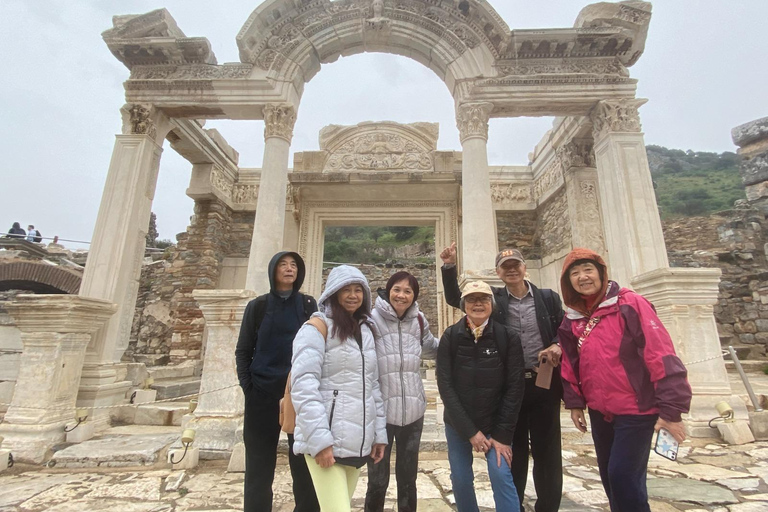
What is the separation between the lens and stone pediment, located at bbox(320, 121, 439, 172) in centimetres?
884

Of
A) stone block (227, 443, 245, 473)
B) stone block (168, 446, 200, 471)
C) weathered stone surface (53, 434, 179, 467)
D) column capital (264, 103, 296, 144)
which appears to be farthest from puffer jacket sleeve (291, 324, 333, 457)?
column capital (264, 103, 296, 144)

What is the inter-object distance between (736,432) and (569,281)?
3728mm

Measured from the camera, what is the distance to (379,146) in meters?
8.95

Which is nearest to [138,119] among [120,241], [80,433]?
[120,241]

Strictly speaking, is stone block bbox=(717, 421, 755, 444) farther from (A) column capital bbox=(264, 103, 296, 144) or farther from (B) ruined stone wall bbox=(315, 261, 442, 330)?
(B) ruined stone wall bbox=(315, 261, 442, 330)

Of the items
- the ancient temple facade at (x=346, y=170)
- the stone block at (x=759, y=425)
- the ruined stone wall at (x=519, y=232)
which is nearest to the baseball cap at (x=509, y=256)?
the ancient temple facade at (x=346, y=170)

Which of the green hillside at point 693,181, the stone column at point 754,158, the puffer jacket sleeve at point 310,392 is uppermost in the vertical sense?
the green hillside at point 693,181

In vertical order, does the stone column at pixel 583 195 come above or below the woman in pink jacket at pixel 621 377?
above

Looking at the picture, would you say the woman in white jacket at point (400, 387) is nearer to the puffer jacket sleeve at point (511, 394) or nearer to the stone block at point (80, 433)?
the puffer jacket sleeve at point (511, 394)

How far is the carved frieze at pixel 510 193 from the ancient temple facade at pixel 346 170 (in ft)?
2.76

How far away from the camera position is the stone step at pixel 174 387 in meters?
6.11

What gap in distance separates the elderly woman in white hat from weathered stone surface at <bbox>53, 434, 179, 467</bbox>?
3.22m

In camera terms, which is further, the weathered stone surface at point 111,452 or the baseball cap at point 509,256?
the weathered stone surface at point 111,452

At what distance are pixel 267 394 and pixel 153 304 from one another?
882cm
